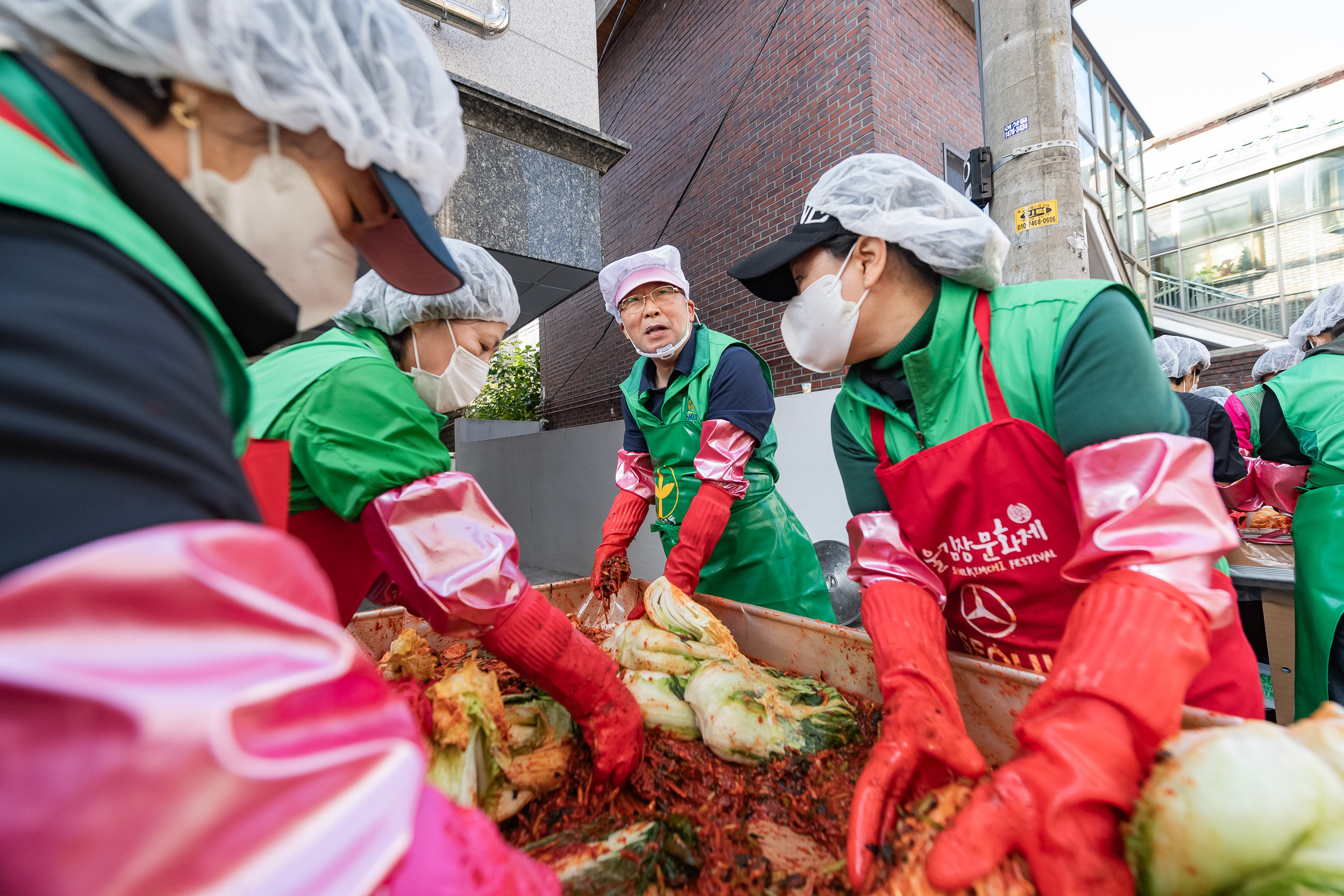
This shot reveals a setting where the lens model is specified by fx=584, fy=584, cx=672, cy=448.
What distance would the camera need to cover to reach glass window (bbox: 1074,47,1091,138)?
10203 mm

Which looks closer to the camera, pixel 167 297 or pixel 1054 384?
pixel 167 297

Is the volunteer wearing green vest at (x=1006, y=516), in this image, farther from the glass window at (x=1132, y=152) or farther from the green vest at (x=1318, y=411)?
the glass window at (x=1132, y=152)

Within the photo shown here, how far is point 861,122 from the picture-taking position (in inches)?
256

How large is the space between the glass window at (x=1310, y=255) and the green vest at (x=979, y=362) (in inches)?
626

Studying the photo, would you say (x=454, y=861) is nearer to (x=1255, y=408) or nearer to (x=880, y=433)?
(x=880, y=433)

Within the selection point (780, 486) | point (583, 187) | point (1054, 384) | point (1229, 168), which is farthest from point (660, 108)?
point (1229, 168)

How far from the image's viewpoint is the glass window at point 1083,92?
1020 centimetres

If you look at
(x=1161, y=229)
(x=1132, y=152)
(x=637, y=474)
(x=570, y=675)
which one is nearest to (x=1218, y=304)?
(x=1161, y=229)

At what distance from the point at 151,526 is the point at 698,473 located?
2350mm

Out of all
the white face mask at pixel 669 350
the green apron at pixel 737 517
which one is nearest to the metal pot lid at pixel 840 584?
the green apron at pixel 737 517

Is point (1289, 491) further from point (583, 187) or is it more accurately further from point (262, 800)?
point (583, 187)

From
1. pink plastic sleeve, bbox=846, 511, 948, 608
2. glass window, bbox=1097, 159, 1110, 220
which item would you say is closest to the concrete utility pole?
pink plastic sleeve, bbox=846, 511, 948, 608

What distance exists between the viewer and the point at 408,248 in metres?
1.16

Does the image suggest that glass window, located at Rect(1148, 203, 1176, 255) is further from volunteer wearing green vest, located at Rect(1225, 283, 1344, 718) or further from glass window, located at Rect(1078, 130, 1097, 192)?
volunteer wearing green vest, located at Rect(1225, 283, 1344, 718)
